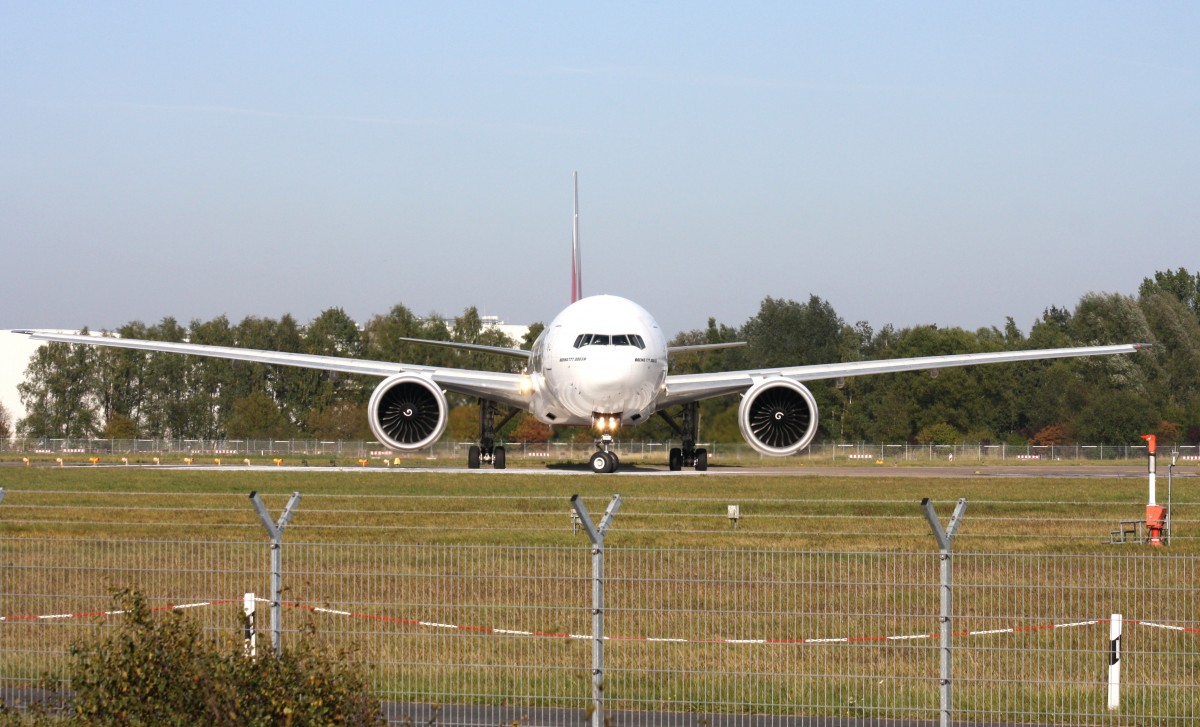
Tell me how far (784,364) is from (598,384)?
34.5m

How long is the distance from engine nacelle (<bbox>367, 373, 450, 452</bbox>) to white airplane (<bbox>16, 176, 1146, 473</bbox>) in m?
0.02

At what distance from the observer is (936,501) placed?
995 inches

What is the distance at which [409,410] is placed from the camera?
3562cm

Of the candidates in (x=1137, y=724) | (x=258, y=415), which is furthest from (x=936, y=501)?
(x=258, y=415)

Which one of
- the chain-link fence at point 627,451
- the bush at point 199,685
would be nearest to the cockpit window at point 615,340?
the chain-link fence at point 627,451

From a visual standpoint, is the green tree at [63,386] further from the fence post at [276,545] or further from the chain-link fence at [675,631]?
the fence post at [276,545]

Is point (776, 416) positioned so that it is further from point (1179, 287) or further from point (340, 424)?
point (1179, 287)

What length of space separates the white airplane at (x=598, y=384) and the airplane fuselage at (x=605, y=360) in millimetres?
22

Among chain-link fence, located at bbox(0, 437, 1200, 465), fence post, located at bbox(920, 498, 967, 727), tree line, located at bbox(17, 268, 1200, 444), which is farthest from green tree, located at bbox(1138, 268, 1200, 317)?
fence post, located at bbox(920, 498, 967, 727)

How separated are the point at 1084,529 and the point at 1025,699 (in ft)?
36.3

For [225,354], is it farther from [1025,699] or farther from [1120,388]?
[1120,388]

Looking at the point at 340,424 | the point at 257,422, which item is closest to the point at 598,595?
the point at 340,424

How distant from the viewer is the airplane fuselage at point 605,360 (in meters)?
33.7

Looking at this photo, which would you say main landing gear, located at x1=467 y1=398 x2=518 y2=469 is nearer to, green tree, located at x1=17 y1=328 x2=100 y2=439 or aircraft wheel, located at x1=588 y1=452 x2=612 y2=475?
aircraft wheel, located at x1=588 y1=452 x2=612 y2=475
